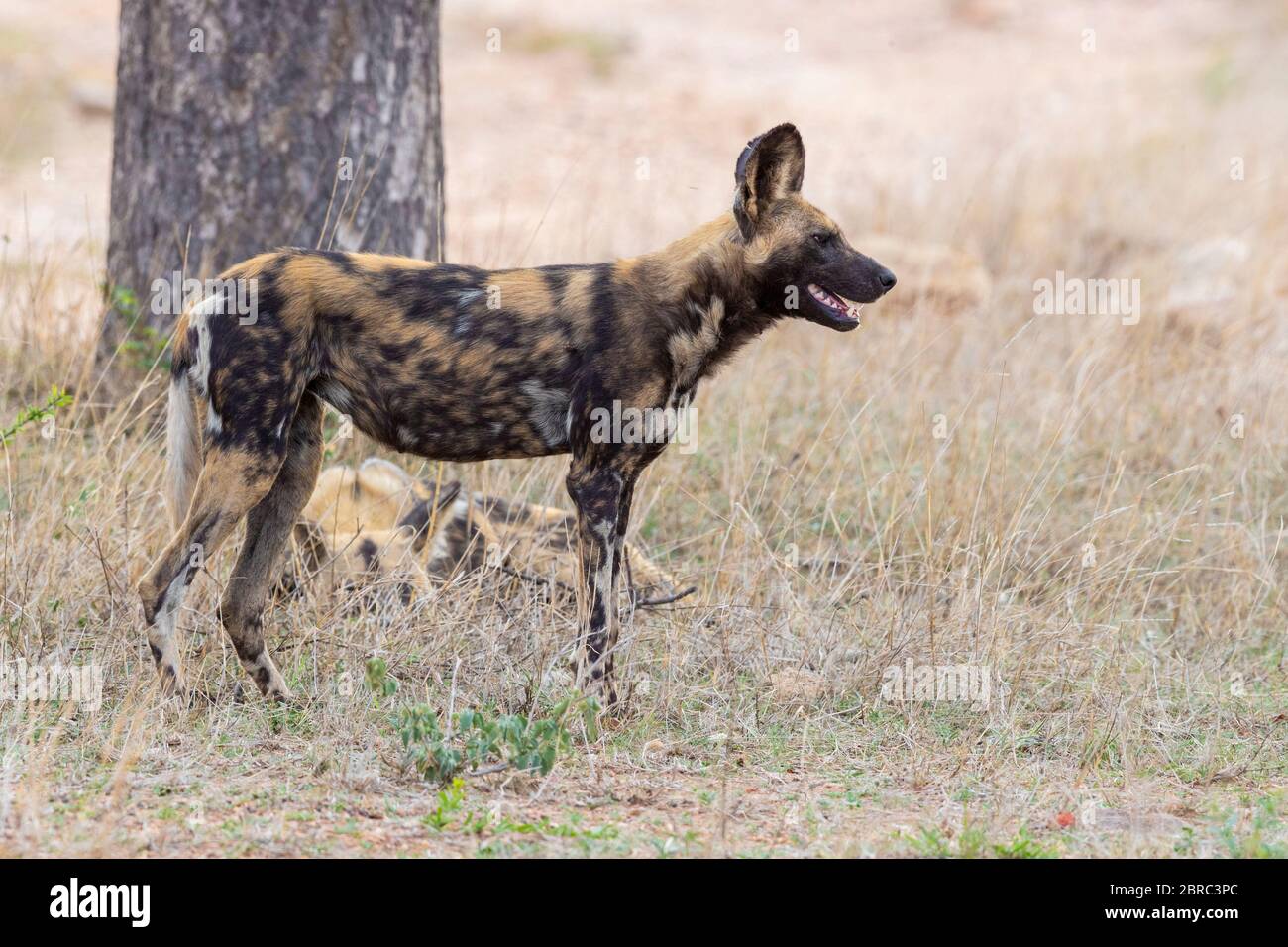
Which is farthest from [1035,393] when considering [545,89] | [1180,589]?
[545,89]

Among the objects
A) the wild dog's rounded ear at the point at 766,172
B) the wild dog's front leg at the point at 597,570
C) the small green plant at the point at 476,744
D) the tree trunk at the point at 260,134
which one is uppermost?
the tree trunk at the point at 260,134

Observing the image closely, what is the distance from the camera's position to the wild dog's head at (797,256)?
4316 mm

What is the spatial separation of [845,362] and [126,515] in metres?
3.56

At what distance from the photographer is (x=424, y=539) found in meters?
5.18

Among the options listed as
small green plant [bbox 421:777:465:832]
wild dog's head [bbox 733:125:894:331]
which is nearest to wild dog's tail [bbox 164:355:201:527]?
small green plant [bbox 421:777:465:832]

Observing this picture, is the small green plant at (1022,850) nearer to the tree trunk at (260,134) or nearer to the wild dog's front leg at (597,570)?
the wild dog's front leg at (597,570)

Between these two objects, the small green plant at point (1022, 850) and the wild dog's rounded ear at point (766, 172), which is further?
the wild dog's rounded ear at point (766, 172)

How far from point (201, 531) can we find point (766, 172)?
1.89 metres

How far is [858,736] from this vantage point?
14.4ft

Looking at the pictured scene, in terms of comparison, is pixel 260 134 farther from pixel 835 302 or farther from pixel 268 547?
pixel 835 302

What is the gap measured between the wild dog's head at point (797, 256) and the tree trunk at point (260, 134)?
70.2 inches

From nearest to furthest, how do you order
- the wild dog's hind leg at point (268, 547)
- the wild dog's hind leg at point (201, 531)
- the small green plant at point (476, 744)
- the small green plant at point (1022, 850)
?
the small green plant at point (1022, 850) → the small green plant at point (476, 744) → the wild dog's hind leg at point (201, 531) → the wild dog's hind leg at point (268, 547)

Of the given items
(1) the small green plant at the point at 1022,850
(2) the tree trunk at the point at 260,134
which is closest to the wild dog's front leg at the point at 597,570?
(1) the small green plant at the point at 1022,850

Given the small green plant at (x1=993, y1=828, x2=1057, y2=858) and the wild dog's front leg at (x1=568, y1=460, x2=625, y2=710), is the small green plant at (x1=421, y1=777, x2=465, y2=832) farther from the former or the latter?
the small green plant at (x1=993, y1=828, x2=1057, y2=858)
